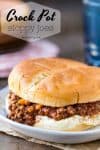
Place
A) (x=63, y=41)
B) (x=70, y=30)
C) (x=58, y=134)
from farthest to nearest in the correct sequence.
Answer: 1. (x=70, y=30)
2. (x=63, y=41)
3. (x=58, y=134)

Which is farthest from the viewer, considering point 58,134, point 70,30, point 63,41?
point 70,30

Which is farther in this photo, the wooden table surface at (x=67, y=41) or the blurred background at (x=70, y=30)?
the blurred background at (x=70, y=30)

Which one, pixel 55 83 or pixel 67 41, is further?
pixel 67 41

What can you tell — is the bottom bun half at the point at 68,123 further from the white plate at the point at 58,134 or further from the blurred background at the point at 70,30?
the blurred background at the point at 70,30

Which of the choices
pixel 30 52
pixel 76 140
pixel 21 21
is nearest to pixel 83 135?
pixel 76 140

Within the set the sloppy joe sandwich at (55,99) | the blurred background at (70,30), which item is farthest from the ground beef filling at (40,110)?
the blurred background at (70,30)

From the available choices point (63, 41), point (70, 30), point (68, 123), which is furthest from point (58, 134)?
point (70, 30)

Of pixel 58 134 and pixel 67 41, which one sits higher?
pixel 58 134

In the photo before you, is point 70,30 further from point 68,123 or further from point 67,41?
point 68,123
